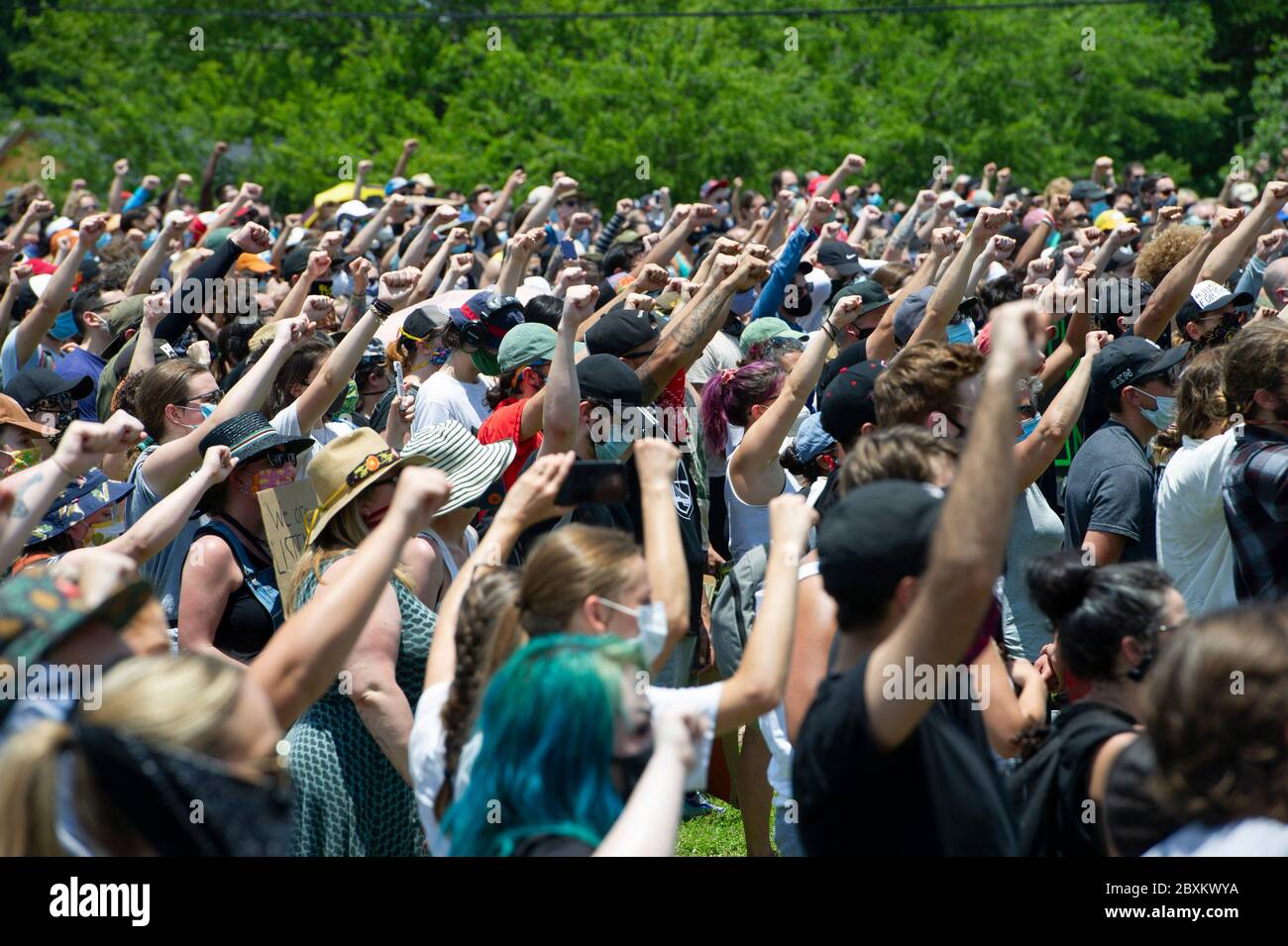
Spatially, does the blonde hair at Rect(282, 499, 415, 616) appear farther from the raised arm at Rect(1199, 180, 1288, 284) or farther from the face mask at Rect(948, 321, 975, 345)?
the raised arm at Rect(1199, 180, 1288, 284)

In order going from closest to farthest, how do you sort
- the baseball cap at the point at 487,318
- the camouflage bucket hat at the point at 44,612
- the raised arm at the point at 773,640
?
the camouflage bucket hat at the point at 44,612
the raised arm at the point at 773,640
the baseball cap at the point at 487,318

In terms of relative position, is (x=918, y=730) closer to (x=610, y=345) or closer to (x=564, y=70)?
(x=610, y=345)

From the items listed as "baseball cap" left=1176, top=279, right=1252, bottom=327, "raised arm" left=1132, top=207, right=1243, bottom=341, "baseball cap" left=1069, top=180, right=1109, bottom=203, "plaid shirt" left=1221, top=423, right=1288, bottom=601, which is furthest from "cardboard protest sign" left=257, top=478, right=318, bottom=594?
"baseball cap" left=1069, top=180, right=1109, bottom=203

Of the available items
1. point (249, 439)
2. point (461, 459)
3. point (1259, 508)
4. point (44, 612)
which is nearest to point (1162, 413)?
point (1259, 508)

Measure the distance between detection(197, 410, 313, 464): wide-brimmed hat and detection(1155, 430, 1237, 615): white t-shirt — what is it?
284 cm

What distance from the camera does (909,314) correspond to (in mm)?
6723

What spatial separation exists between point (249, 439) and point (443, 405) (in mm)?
1859

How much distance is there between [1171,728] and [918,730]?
410mm

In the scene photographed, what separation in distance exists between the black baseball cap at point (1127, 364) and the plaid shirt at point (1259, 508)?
3.09 feet

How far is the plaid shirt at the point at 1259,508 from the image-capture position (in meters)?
4.38

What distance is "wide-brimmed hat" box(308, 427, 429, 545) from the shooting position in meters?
4.15

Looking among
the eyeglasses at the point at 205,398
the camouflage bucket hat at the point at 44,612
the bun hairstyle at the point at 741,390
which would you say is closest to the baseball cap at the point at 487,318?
the bun hairstyle at the point at 741,390

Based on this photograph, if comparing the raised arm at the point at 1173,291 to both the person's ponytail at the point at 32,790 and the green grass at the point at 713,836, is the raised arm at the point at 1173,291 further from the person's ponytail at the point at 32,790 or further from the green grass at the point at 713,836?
the person's ponytail at the point at 32,790

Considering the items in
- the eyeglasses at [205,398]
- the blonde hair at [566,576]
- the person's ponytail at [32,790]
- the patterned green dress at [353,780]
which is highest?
the eyeglasses at [205,398]
